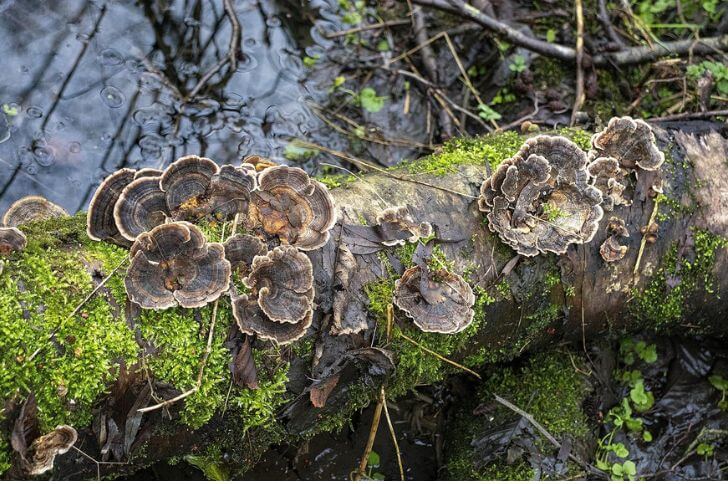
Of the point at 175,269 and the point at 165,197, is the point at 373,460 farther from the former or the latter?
the point at 165,197

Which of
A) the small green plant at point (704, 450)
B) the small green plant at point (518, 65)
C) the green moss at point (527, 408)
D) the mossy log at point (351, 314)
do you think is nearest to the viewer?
the mossy log at point (351, 314)

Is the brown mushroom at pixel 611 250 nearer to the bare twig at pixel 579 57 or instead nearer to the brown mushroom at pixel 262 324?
the brown mushroom at pixel 262 324

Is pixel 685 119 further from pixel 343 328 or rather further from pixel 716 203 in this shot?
pixel 343 328

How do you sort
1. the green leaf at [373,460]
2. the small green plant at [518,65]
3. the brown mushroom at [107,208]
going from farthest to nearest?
1. the small green plant at [518,65]
2. the green leaf at [373,460]
3. the brown mushroom at [107,208]

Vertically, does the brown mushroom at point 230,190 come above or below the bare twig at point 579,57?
above

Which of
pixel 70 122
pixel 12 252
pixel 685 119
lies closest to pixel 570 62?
pixel 685 119

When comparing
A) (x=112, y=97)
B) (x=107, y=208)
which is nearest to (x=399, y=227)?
(x=107, y=208)

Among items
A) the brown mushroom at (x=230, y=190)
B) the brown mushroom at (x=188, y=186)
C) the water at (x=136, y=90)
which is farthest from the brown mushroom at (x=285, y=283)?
the water at (x=136, y=90)
